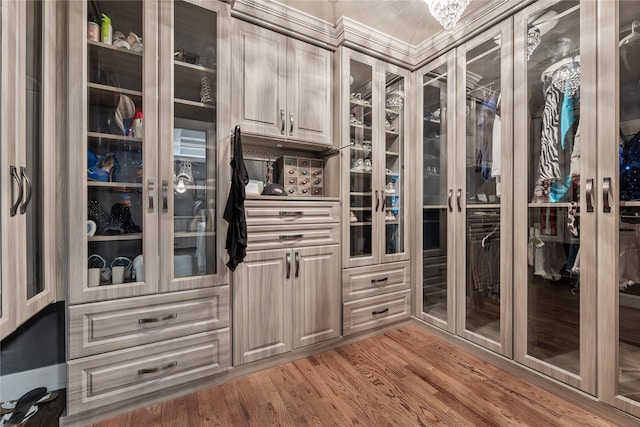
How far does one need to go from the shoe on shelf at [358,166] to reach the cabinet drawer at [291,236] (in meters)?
0.53

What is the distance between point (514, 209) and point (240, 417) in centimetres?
220

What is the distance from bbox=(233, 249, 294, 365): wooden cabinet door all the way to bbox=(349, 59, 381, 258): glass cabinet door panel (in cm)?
70

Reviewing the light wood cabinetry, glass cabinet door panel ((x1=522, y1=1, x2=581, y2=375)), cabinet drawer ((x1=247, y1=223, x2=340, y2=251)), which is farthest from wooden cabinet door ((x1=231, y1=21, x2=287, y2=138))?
glass cabinet door panel ((x1=522, y1=1, x2=581, y2=375))

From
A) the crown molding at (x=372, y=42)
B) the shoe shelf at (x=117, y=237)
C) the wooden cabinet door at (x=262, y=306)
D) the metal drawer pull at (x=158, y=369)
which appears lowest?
the metal drawer pull at (x=158, y=369)

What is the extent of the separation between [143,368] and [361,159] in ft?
7.06

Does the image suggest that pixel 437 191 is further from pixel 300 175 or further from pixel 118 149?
pixel 118 149

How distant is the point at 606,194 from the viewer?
1.51 m

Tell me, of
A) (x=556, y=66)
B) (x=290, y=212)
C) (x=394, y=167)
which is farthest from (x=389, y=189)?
(x=556, y=66)

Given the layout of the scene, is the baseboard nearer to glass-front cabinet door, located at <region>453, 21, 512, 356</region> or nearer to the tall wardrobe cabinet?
the tall wardrobe cabinet

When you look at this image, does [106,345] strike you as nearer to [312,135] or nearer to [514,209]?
[312,135]

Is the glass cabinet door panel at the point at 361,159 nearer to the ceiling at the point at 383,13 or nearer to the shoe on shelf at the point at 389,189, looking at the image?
the shoe on shelf at the point at 389,189

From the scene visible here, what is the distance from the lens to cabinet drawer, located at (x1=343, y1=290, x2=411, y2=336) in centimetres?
240

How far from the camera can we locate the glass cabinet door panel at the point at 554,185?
1.70 m

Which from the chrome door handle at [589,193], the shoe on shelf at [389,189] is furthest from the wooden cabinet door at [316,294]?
the chrome door handle at [589,193]
